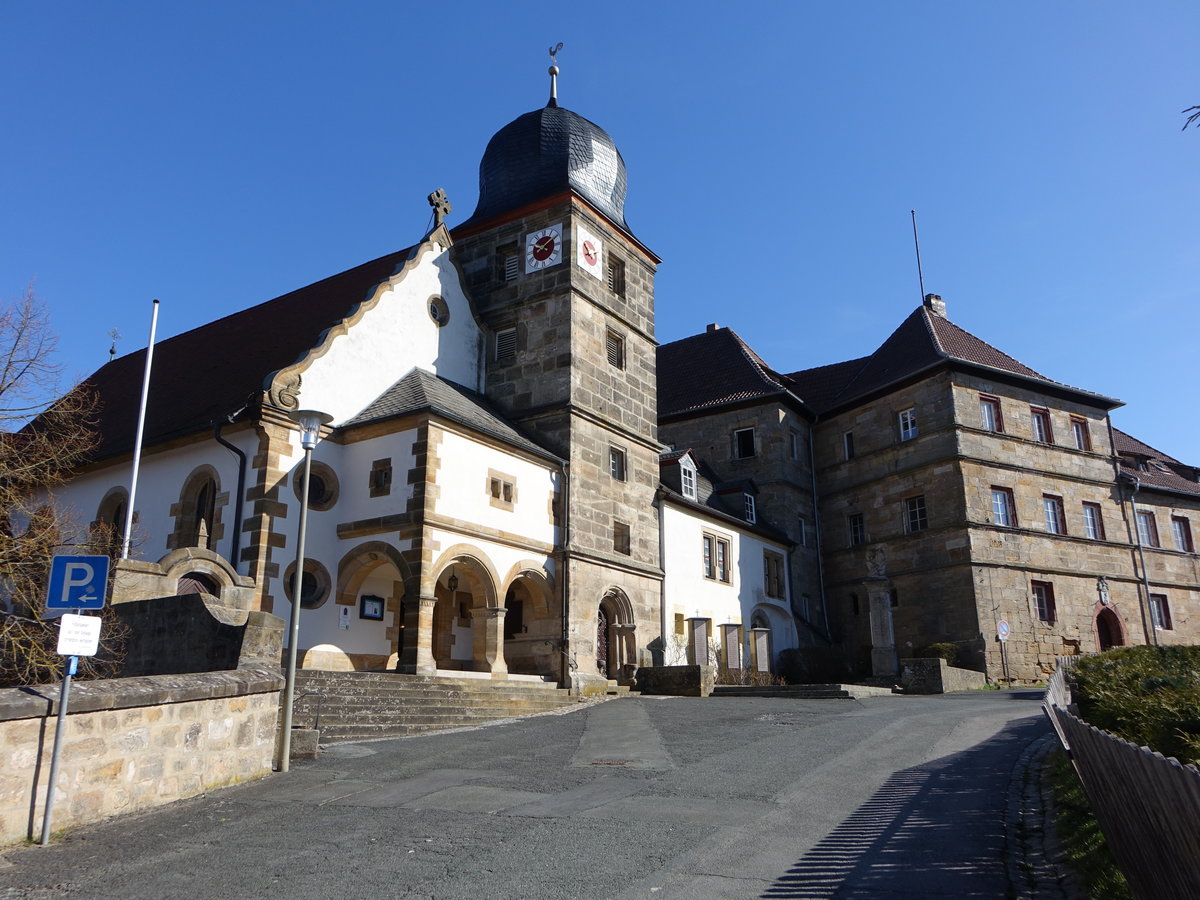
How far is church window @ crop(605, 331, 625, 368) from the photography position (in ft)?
88.8

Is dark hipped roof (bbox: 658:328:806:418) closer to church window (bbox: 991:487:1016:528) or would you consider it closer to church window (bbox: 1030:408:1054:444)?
church window (bbox: 991:487:1016:528)

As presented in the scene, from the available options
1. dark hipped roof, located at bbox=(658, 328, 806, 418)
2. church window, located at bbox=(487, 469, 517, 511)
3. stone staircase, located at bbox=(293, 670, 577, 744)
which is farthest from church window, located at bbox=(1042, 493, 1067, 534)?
stone staircase, located at bbox=(293, 670, 577, 744)

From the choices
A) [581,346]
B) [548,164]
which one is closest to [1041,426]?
[581,346]

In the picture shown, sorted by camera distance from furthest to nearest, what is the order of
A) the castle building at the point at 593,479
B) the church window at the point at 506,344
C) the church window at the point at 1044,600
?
the church window at the point at 1044,600 → the church window at the point at 506,344 → the castle building at the point at 593,479

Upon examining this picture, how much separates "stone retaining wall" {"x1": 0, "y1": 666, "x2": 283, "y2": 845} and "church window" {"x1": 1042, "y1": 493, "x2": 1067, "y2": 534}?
2781 cm

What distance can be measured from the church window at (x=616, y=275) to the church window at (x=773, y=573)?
34.7 ft

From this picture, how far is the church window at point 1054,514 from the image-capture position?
3200 cm

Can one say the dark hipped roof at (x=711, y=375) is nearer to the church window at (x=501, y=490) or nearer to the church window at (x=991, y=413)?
the church window at (x=991, y=413)

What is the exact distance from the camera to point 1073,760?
7484 mm

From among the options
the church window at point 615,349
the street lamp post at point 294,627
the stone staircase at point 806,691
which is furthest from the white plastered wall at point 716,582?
the street lamp post at point 294,627

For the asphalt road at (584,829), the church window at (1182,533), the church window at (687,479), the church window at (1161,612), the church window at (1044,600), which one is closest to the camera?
the asphalt road at (584,829)

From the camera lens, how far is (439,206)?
25.1 m

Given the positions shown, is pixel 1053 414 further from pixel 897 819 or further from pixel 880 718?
pixel 897 819

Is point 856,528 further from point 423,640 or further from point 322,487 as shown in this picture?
point 322,487
